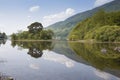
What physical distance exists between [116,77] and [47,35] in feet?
486

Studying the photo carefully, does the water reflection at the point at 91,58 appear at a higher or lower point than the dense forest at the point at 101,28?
lower

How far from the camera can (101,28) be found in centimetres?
13650

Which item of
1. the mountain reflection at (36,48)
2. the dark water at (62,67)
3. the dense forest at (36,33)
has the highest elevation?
the dense forest at (36,33)

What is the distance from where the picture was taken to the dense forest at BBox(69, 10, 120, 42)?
124m

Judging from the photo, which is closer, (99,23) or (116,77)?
→ (116,77)

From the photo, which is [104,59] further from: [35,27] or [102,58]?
[35,27]

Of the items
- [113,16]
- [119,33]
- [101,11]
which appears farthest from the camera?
[101,11]

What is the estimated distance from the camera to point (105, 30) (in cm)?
13000

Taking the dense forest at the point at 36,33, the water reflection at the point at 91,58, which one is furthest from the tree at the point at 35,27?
the water reflection at the point at 91,58

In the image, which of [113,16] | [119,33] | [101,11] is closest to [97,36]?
[119,33]

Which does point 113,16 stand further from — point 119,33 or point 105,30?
point 119,33

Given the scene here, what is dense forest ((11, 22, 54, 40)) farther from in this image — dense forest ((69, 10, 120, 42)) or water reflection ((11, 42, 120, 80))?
water reflection ((11, 42, 120, 80))

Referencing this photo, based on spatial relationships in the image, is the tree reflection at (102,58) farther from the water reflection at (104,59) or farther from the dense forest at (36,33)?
the dense forest at (36,33)

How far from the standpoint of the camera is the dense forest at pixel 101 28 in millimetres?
123637
